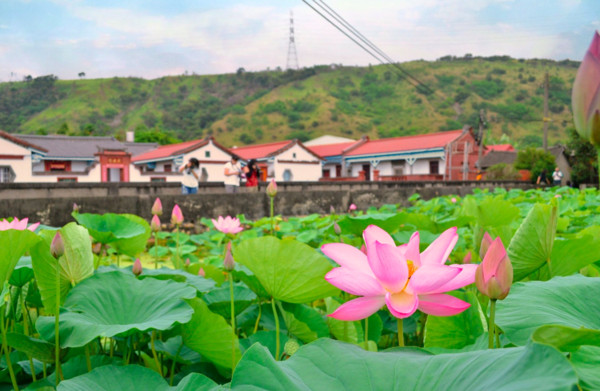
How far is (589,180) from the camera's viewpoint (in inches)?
664

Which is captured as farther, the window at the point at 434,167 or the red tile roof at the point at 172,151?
the window at the point at 434,167

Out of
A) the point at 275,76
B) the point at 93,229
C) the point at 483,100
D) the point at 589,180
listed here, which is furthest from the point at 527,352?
the point at 275,76

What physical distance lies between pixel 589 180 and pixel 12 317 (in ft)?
63.7

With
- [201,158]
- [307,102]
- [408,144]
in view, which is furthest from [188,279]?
[307,102]

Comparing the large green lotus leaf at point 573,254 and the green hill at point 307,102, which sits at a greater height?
the green hill at point 307,102

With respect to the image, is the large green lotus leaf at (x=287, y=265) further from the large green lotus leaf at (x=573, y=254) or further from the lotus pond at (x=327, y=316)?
the large green lotus leaf at (x=573, y=254)

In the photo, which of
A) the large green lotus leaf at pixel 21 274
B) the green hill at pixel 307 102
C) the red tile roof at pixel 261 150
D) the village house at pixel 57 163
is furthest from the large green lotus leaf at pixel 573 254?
the green hill at pixel 307 102

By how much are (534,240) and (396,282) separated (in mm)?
363

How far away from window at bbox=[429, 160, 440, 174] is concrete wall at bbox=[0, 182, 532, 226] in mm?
12430

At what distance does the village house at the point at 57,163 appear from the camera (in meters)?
15.0

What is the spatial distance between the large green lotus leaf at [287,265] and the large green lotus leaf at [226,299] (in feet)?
0.36

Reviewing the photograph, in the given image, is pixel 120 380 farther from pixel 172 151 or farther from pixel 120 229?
pixel 172 151

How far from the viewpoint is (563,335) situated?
379 mm

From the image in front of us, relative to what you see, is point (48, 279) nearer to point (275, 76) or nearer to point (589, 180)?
point (589, 180)
